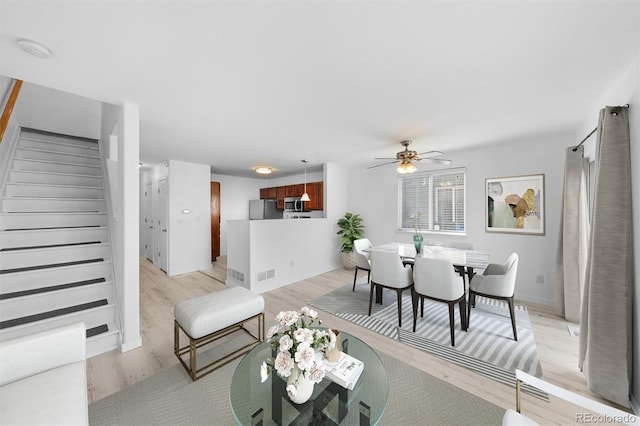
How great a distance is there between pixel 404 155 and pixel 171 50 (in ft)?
9.26

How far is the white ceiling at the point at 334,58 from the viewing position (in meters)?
1.27

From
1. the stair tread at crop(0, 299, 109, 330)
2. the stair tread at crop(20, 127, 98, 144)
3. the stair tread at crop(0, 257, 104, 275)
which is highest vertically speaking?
the stair tread at crop(20, 127, 98, 144)

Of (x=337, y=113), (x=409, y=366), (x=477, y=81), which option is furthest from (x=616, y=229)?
(x=337, y=113)

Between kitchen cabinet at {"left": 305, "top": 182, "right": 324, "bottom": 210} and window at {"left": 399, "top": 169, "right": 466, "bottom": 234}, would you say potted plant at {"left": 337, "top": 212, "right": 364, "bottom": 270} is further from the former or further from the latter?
window at {"left": 399, "top": 169, "right": 466, "bottom": 234}

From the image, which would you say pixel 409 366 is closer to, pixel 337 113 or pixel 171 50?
pixel 337 113

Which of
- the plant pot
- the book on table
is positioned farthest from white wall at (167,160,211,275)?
the book on table

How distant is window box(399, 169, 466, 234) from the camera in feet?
14.2

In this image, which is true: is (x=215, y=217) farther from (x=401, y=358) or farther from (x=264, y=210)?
(x=401, y=358)

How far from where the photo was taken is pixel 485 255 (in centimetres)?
303

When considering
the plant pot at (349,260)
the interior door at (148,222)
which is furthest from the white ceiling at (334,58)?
the interior door at (148,222)

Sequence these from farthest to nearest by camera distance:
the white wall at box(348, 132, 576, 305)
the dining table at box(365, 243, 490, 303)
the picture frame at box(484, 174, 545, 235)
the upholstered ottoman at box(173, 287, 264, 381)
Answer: the picture frame at box(484, 174, 545, 235) → the white wall at box(348, 132, 576, 305) → the dining table at box(365, 243, 490, 303) → the upholstered ottoman at box(173, 287, 264, 381)

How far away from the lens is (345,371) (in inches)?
55.9

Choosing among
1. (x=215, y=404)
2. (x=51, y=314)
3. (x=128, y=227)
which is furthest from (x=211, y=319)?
(x=51, y=314)

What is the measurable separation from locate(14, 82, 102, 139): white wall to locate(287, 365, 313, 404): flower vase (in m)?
4.22
